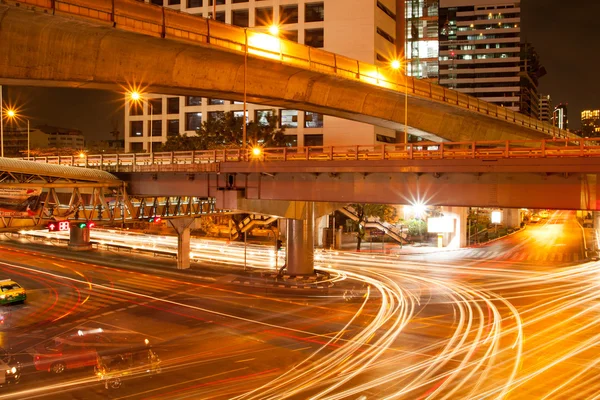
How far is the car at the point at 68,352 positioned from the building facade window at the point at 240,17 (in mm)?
56773

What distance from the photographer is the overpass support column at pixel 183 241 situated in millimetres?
41125

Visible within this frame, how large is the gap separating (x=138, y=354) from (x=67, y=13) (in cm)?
1341

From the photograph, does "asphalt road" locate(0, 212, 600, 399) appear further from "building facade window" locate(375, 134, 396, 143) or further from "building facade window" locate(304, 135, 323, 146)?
"building facade window" locate(375, 134, 396, 143)

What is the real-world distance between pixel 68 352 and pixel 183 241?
21777 millimetres

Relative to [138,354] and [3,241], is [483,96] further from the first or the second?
[138,354]

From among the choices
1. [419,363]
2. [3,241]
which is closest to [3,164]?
[419,363]

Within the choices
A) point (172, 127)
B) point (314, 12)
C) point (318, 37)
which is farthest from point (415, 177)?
point (172, 127)

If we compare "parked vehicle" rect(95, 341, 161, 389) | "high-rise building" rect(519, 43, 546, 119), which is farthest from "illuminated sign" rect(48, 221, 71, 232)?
"high-rise building" rect(519, 43, 546, 119)

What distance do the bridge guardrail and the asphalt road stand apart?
44.0ft

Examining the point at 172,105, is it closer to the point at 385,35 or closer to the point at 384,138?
the point at 384,138

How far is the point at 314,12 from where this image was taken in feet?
215

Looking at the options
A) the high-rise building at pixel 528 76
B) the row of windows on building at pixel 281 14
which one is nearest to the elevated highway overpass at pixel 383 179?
the row of windows on building at pixel 281 14

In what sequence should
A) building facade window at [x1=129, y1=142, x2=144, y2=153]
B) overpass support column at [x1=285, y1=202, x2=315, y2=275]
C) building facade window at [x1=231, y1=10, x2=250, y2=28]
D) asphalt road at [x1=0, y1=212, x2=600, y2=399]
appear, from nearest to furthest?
1. asphalt road at [x1=0, y1=212, x2=600, y2=399]
2. overpass support column at [x1=285, y1=202, x2=315, y2=275]
3. building facade window at [x1=231, y1=10, x2=250, y2=28]
4. building facade window at [x1=129, y1=142, x2=144, y2=153]

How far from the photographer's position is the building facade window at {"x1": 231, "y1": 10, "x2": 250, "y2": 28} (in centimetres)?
7062
